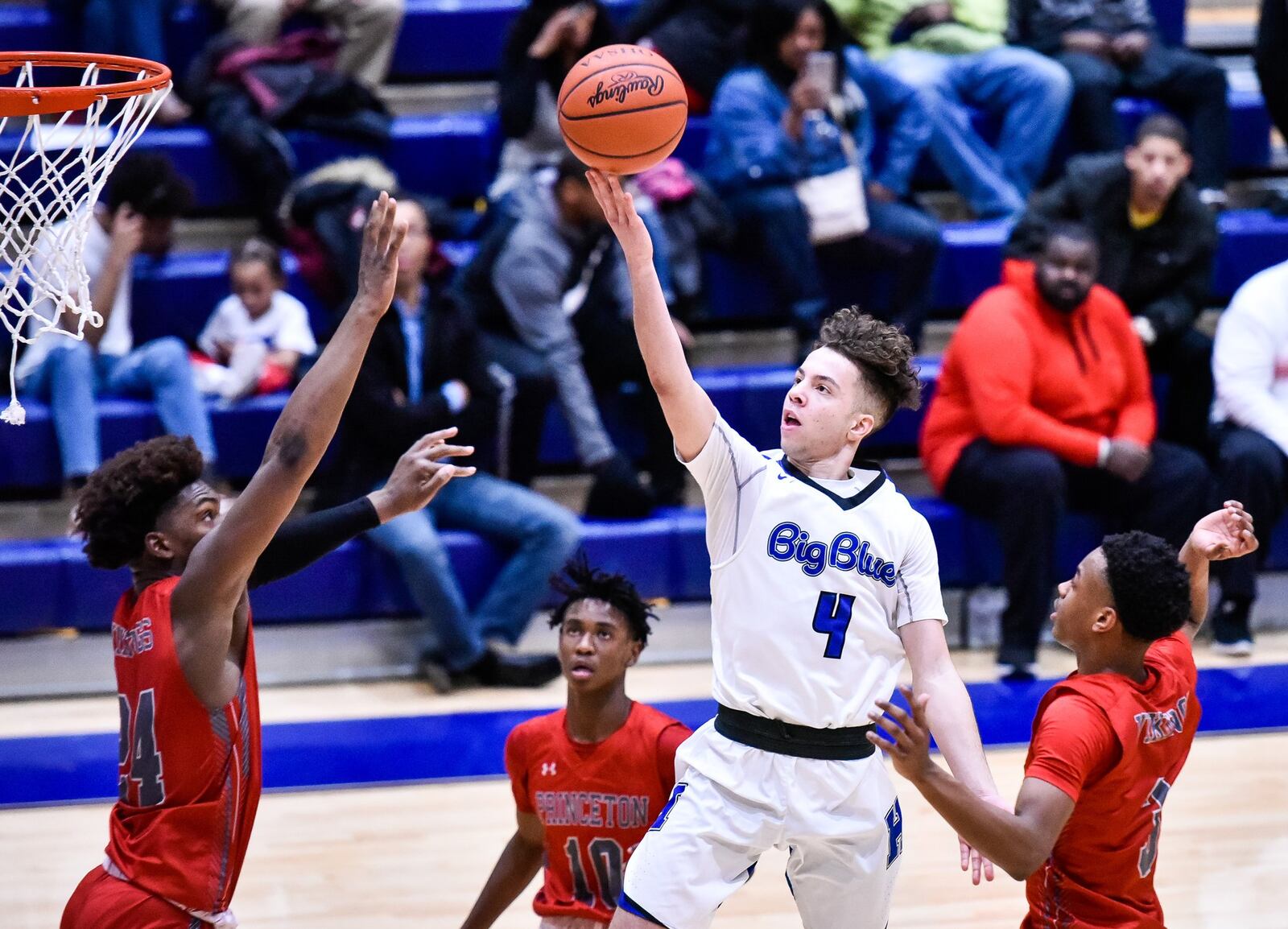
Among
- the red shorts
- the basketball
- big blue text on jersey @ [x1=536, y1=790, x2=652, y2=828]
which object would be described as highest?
the basketball

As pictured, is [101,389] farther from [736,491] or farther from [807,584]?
[807,584]

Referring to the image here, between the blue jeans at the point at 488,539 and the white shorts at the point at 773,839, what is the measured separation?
2890mm

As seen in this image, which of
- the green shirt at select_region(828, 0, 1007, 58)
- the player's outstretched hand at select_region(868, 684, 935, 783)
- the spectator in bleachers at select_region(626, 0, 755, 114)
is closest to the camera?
the player's outstretched hand at select_region(868, 684, 935, 783)

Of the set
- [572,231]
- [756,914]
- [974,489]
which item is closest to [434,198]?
[572,231]

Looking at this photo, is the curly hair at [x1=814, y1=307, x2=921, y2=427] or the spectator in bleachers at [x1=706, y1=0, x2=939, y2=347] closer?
the curly hair at [x1=814, y1=307, x2=921, y2=427]

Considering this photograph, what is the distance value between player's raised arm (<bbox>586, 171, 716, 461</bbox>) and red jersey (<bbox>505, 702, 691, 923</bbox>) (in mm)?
827

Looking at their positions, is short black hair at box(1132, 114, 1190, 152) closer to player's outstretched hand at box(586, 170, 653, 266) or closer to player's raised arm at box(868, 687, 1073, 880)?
player's outstretched hand at box(586, 170, 653, 266)

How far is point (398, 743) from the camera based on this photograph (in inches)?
220

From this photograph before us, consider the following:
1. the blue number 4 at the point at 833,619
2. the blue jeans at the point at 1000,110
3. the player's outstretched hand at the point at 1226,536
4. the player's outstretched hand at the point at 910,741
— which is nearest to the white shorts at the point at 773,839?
the blue number 4 at the point at 833,619

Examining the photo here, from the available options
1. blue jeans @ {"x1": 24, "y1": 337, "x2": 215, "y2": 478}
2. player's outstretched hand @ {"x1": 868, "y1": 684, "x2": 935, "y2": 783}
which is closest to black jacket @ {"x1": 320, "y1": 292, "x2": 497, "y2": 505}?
blue jeans @ {"x1": 24, "y1": 337, "x2": 215, "y2": 478}

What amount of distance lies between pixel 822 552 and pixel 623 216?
0.78m

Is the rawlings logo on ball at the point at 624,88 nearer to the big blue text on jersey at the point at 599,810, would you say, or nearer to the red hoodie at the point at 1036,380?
the big blue text on jersey at the point at 599,810

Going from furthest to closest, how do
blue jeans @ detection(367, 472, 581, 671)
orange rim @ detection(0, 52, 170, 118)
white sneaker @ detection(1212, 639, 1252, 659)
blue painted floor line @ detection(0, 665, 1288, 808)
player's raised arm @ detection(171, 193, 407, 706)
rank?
white sneaker @ detection(1212, 639, 1252, 659) < blue jeans @ detection(367, 472, 581, 671) < blue painted floor line @ detection(0, 665, 1288, 808) < orange rim @ detection(0, 52, 170, 118) < player's raised arm @ detection(171, 193, 407, 706)

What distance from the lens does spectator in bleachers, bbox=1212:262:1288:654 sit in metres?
6.33
